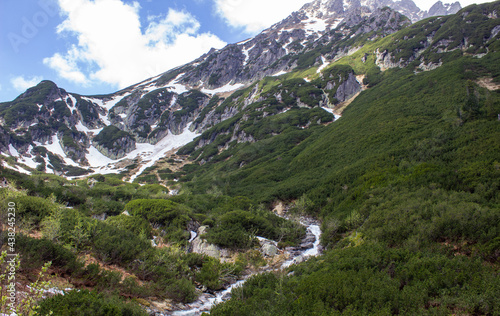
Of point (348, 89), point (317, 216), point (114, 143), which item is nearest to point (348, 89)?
point (348, 89)

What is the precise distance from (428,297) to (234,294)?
10808mm

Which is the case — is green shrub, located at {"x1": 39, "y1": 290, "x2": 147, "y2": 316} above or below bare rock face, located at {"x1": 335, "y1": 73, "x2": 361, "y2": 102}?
below

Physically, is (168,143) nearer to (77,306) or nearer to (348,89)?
(348,89)

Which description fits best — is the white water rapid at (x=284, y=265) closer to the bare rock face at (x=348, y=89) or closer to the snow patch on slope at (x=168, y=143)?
the bare rock face at (x=348, y=89)

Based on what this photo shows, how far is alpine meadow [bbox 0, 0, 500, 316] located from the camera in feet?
38.7

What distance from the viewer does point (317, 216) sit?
42.3 meters

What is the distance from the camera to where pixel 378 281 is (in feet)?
41.2

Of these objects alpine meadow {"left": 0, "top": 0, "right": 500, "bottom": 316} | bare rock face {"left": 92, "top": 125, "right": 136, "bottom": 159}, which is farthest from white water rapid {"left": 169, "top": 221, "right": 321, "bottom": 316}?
bare rock face {"left": 92, "top": 125, "right": 136, "bottom": 159}

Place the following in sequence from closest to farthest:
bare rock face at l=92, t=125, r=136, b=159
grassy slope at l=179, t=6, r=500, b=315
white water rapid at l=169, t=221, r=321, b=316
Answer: grassy slope at l=179, t=6, r=500, b=315
white water rapid at l=169, t=221, r=321, b=316
bare rock face at l=92, t=125, r=136, b=159

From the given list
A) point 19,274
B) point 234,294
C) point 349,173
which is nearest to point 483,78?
point 349,173

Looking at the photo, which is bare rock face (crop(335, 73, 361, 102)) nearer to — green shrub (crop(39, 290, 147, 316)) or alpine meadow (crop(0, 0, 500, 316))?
alpine meadow (crop(0, 0, 500, 316))

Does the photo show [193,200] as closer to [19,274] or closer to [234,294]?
[234,294]

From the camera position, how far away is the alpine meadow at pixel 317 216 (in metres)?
11.8

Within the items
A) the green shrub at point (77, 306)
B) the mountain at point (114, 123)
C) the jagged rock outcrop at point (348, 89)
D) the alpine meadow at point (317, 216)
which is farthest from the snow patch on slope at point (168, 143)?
the green shrub at point (77, 306)
